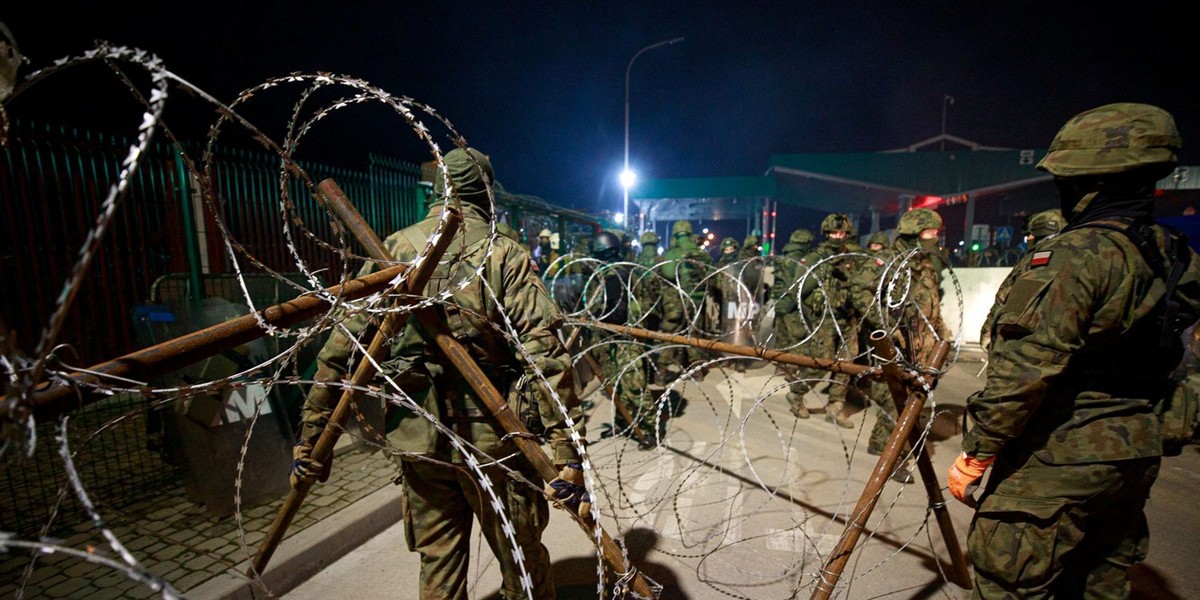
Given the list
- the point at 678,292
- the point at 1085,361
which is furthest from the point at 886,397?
the point at 1085,361

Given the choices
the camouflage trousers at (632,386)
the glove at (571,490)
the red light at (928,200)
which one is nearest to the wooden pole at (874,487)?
the glove at (571,490)

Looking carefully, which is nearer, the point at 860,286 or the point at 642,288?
the point at 860,286

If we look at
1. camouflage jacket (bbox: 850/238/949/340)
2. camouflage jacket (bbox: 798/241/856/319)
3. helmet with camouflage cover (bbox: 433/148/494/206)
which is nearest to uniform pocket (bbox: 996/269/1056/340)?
helmet with camouflage cover (bbox: 433/148/494/206)

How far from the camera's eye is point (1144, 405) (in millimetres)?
1994

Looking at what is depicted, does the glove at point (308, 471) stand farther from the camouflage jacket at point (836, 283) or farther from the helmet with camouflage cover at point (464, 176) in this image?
the camouflage jacket at point (836, 283)

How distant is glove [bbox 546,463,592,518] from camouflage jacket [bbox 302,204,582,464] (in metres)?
0.10

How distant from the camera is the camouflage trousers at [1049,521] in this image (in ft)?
6.47

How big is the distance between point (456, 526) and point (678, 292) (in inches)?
204

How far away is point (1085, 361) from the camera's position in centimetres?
201

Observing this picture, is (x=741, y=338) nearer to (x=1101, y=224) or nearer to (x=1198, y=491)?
(x=1198, y=491)

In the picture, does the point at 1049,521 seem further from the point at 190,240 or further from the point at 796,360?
the point at 190,240

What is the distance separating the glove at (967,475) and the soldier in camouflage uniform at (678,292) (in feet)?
14.0

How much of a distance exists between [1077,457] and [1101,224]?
3.01 ft

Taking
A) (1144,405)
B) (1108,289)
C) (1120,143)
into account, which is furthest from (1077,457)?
(1120,143)
